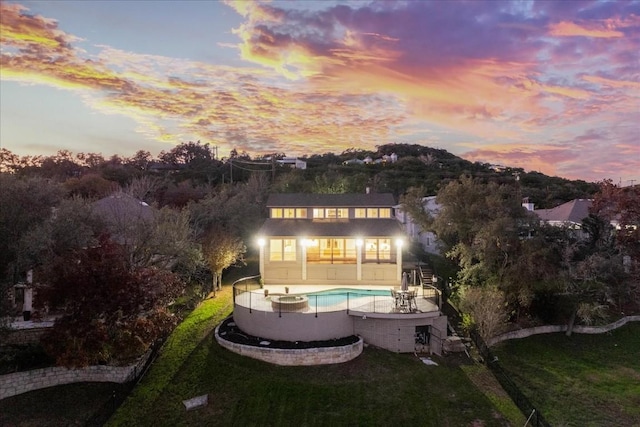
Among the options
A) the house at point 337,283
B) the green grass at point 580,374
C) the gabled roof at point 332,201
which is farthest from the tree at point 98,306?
the green grass at point 580,374

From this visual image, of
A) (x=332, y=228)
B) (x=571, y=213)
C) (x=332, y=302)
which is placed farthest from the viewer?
(x=571, y=213)

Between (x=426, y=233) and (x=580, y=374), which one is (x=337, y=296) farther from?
(x=426, y=233)

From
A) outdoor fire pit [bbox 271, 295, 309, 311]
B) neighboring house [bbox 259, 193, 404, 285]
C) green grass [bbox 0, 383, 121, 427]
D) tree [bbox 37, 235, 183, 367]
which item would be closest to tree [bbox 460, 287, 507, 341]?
neighboring house [bbox 259, 193, 404, 285]

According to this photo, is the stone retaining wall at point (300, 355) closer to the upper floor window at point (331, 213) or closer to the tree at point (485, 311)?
the tree at point (485, 311)

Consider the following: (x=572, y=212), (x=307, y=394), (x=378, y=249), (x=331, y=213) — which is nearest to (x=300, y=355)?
(x=307, y=394)

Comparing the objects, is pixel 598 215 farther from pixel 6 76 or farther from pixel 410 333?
pixel 6 76
